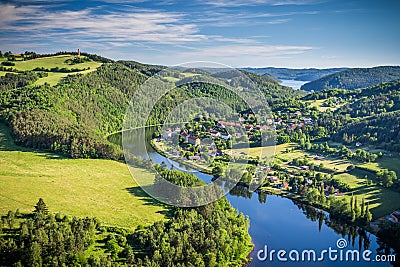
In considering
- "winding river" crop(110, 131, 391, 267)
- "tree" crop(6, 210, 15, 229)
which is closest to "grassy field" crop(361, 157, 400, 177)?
"winding river" crop(110, 131, 391, 267)

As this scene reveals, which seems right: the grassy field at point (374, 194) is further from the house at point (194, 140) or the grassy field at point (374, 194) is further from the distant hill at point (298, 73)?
the distant hill at point (298, 73)

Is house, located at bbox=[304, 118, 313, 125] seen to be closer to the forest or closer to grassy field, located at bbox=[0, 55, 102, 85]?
the forest

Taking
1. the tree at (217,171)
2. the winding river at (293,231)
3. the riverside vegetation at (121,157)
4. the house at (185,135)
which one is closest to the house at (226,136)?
the riverside vegetation at (121,157)

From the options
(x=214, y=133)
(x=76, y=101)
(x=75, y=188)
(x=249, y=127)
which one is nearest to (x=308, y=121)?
(x=249, y=127)

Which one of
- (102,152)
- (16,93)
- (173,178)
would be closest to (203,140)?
(102,152)

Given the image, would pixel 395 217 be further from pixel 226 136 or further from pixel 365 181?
pixel 226 136

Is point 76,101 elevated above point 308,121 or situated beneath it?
elevated above
